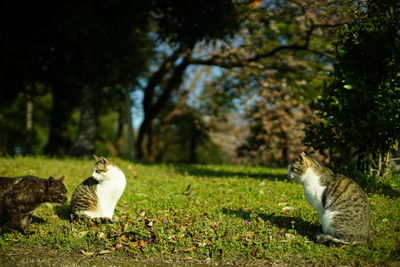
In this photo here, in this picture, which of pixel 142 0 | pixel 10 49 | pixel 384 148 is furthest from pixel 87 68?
pixel 384 148

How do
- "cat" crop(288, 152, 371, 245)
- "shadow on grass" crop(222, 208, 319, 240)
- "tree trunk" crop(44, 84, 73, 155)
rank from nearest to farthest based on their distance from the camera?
"cat" crop(288, 152, 371, 245), "shadow on grass" crop(222, 208, 319, 240), "tree trunk" crop(44, 84, 73, 155)

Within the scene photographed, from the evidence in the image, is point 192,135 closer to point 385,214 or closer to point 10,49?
point 10,49

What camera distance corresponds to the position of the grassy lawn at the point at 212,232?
507 cm

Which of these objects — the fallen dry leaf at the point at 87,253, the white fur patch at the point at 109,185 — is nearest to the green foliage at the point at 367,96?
the white fur patch at the point at 109,185

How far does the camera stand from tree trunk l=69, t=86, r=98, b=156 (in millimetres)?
15797

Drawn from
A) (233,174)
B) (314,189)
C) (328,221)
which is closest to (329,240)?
(328,221)

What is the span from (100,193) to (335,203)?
392 cm

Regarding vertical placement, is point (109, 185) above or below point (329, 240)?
above

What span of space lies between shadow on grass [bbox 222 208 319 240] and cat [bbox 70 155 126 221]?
2237 mm

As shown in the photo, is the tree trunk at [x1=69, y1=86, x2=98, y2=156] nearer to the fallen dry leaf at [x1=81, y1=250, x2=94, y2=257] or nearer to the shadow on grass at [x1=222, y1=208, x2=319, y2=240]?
the shadow on grass at [x1=222, y1=208, x2=319, y2=240]

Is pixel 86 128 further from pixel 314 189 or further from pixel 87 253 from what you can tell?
pixel 314 189

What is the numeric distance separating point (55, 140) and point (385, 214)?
58.7 ft

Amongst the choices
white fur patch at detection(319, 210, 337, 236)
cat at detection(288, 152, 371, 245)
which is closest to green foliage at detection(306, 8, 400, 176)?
cat at detection(288, 152, 371, 245)

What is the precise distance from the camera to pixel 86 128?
52.2 feet
